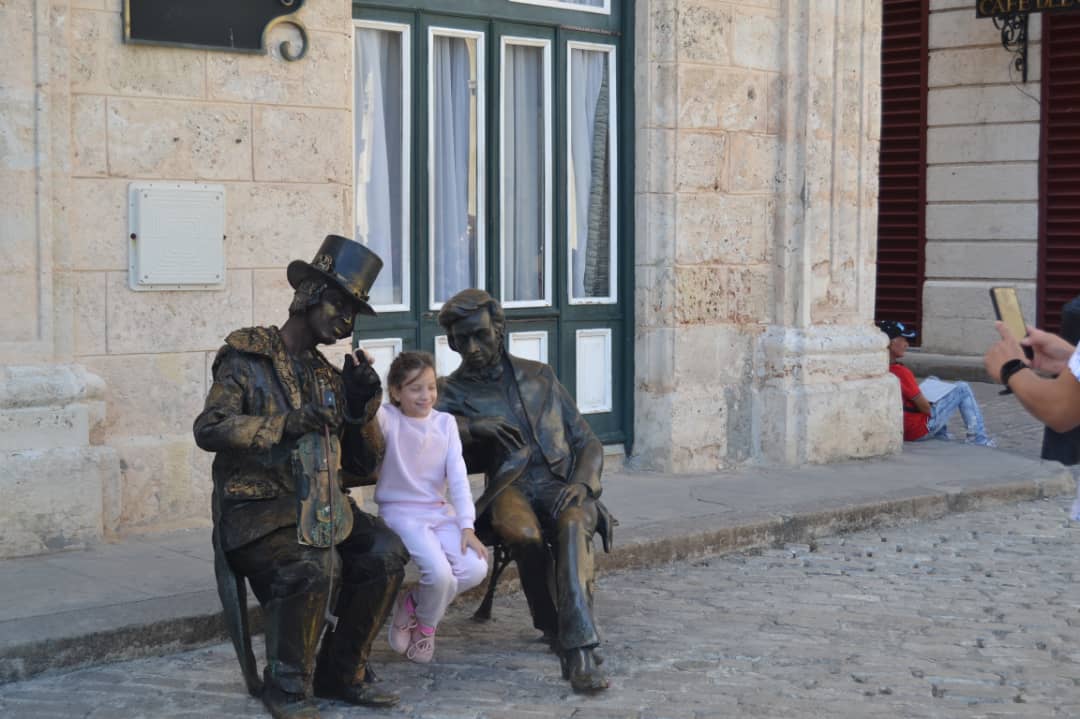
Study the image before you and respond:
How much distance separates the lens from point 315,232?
8.07 m

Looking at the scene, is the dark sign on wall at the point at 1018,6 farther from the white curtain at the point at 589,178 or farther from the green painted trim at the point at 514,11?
the white curtain at the point at 589,178

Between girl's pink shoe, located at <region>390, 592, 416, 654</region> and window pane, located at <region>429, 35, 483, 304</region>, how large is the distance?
142 inches

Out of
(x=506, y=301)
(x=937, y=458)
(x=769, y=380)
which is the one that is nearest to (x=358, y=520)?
(x=506, y=301)

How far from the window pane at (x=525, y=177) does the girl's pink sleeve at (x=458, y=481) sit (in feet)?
12.5

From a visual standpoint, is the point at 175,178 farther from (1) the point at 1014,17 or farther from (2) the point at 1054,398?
(1) the point at 1014,17

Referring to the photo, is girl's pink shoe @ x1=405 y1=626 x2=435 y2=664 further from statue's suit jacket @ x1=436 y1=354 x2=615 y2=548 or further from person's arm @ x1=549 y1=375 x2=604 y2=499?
person's arm @ x1=549 y1=375 x2=604 y2=499

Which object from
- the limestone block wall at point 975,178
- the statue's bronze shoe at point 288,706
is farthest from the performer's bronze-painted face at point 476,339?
the limestone block wall at point 975,178

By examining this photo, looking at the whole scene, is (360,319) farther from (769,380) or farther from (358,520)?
(358,520)

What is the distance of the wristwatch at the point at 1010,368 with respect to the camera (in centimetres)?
452

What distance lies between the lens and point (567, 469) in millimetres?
6074

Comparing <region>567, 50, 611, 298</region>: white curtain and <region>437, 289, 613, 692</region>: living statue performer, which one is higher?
<region>567, 50, 611, 298</region>: white curtain

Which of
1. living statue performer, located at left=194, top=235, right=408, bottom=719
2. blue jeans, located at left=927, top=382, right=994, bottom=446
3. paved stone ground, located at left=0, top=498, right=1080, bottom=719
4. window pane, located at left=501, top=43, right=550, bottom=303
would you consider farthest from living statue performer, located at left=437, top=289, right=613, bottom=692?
blue jeans, located at left=927, top=382, right=994, bottom=446

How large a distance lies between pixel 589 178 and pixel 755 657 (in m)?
4.48

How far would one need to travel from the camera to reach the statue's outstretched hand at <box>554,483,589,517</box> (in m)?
5.81
